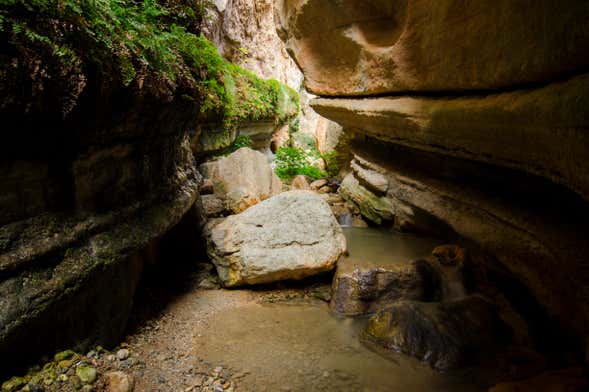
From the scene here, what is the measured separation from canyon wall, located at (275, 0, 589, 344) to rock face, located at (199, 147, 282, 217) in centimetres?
193

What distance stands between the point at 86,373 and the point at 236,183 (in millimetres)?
3987

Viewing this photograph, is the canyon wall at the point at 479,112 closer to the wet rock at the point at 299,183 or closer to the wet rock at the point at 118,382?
the wet rock at the point at 299,183

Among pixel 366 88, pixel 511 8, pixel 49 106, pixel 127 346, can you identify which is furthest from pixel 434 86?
pixel 127 346

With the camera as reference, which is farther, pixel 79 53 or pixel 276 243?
pixel 276 243

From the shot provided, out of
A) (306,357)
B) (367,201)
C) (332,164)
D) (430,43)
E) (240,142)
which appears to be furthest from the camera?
(332,164)

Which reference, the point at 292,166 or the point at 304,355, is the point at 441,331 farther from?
the point at 292,166

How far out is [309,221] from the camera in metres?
4.38

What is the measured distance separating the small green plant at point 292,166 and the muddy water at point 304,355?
5.78m

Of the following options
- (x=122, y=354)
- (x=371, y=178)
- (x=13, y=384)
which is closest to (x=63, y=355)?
(x=13, y=384)

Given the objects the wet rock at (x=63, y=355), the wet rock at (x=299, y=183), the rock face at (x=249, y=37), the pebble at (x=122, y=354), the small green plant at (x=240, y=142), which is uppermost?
the rock face at (x=249, y=37)

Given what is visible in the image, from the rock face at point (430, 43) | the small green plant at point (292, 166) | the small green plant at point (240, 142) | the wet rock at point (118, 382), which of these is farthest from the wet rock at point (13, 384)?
the small green plant at point (292, 166)

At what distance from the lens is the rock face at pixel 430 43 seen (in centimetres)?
184

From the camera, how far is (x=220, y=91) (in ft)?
18.9

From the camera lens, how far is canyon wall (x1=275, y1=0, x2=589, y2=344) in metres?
1.89
